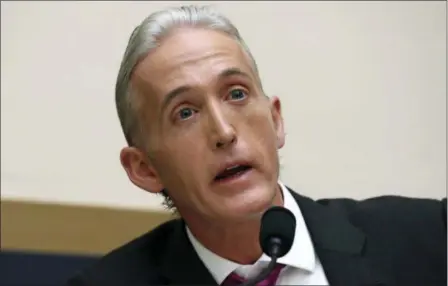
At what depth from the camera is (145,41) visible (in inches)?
42.1

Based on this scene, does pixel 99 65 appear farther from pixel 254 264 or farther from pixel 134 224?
pixel 254 264

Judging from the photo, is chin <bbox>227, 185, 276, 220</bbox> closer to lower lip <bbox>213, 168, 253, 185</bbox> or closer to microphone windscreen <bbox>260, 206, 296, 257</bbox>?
lower lip <bbox>213, 168, 253, 185</bbox>

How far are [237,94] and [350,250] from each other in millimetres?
315

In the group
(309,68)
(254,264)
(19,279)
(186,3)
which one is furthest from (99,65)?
(19,279)

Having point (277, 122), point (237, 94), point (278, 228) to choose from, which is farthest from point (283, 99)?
point (278, 228)

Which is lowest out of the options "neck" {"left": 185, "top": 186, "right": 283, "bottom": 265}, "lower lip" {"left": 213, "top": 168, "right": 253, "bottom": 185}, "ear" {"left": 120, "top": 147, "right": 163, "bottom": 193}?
"neck" {"left": 185, "top": 186, "right": 283, "bottom": 265}

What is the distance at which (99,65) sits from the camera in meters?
1.58

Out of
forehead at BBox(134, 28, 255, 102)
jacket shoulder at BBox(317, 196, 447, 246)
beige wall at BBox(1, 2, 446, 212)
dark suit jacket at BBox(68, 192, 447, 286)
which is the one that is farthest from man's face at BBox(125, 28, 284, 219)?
beige wall at BBox(1, 2, 446, 212)

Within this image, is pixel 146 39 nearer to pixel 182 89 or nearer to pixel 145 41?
pixel 145 41

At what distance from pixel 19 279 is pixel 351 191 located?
92 centimetres

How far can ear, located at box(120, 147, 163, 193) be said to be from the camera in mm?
1103

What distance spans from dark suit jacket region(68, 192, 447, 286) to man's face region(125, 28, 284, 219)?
0.11m

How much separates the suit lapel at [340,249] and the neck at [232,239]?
84 mm

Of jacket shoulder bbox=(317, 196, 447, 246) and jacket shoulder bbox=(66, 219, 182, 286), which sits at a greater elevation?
jacket shoulder bbox=(317, 196, 447, 246)
